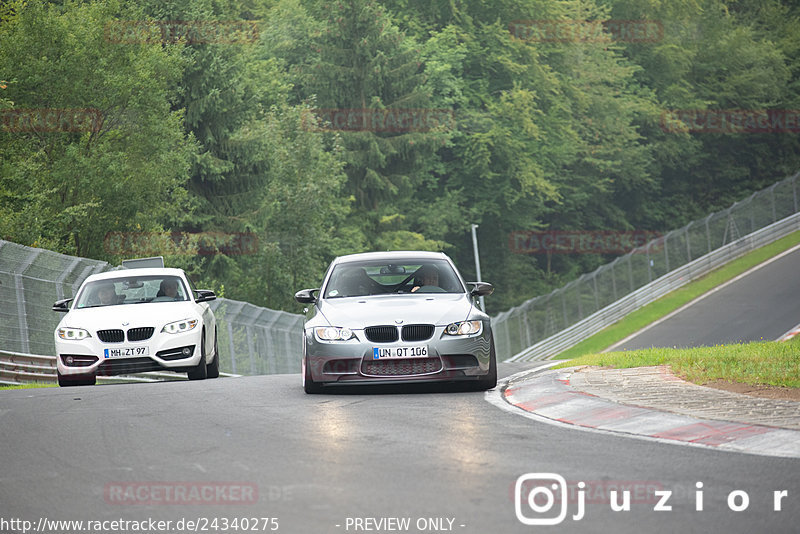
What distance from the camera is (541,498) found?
6754 millimetres

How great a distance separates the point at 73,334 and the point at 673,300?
38.3m

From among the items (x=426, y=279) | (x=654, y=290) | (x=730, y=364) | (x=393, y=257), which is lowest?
(x=654, y=290)

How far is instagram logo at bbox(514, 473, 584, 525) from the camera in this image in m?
6.30

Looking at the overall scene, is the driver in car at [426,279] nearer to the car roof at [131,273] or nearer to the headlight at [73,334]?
the headlight at [73,334]

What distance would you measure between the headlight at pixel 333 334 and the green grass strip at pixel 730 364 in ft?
12.1

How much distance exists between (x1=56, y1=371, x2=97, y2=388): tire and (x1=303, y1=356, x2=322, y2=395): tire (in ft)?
15.2

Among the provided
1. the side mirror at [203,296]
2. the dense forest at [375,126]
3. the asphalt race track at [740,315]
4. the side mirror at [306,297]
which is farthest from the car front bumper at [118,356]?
the asphalt race track at [740,315]

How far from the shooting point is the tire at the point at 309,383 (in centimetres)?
1306

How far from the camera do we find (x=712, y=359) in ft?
50.0

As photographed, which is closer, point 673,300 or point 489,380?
point 489,380

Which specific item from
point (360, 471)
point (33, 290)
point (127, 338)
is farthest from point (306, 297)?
point (33, 290)

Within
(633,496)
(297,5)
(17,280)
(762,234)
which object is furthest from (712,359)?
(297,5)

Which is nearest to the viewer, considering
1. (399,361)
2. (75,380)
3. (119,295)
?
(399,361)

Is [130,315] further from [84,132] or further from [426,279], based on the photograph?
[84,132]
